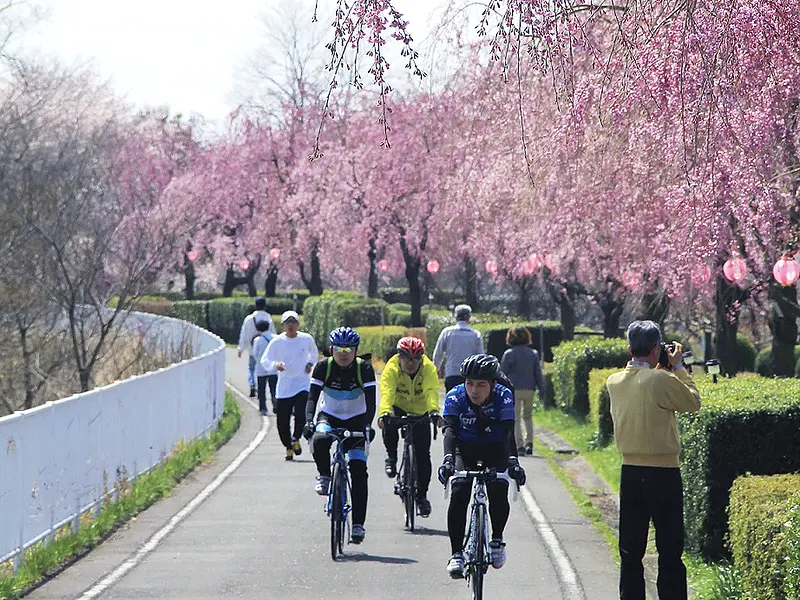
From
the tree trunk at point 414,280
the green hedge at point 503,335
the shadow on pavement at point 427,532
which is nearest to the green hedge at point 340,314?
the tree trunk at point 414,280

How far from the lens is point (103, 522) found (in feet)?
42.2

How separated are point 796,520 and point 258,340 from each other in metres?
16.9

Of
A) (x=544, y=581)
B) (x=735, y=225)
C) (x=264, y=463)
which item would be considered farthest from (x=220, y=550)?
(x=735, y=225)

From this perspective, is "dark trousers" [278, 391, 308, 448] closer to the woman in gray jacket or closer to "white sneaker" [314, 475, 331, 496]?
the woman in gray jacket

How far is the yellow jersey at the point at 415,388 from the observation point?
39.6 ft

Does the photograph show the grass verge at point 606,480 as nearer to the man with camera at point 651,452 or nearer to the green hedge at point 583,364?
the green hedge at point 583,364

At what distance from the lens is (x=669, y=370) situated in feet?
27.5

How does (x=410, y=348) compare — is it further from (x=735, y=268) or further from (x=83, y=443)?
(x=735, y=268)

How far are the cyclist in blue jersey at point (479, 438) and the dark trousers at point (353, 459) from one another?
2.40 meters

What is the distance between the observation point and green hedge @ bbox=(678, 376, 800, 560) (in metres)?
9.92

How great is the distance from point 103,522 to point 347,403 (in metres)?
2.84

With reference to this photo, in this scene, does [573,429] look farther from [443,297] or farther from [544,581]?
[443,297]

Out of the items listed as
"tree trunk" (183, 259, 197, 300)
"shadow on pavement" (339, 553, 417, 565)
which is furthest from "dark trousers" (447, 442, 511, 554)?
"tree trunk" (183, 259, 197, 300)

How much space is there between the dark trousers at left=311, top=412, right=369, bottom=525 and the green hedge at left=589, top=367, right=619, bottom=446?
733cm
